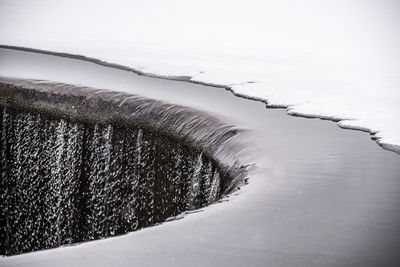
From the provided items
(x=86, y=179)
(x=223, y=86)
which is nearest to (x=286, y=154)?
(x=86, y=179)

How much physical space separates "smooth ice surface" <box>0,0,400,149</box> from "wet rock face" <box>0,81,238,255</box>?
145cm

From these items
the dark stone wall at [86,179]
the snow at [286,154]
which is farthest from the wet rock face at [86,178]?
the snow at [286,154]

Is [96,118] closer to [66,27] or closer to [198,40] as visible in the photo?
[198,40]

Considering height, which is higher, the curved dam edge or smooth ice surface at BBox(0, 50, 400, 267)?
the curved dam edge

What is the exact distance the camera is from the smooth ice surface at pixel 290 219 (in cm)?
319

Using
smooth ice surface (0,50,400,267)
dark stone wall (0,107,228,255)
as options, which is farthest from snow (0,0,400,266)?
dark stone wall (0,107,228,255)

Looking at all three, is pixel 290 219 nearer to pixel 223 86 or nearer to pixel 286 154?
pixel 286 154

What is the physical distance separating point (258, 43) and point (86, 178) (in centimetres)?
1020

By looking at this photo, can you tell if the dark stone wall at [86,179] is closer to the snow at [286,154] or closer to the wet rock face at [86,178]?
the wet rock face at [86,178]

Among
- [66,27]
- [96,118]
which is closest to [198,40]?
[66,27]

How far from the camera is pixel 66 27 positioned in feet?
62.7

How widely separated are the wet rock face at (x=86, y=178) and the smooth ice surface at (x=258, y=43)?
4.75ft

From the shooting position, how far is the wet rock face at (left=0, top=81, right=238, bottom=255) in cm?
618

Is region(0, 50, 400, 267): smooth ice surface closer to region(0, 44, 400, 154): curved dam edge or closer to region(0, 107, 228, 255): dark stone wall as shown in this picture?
region(0, 44, 400, 154): curved dam edge
